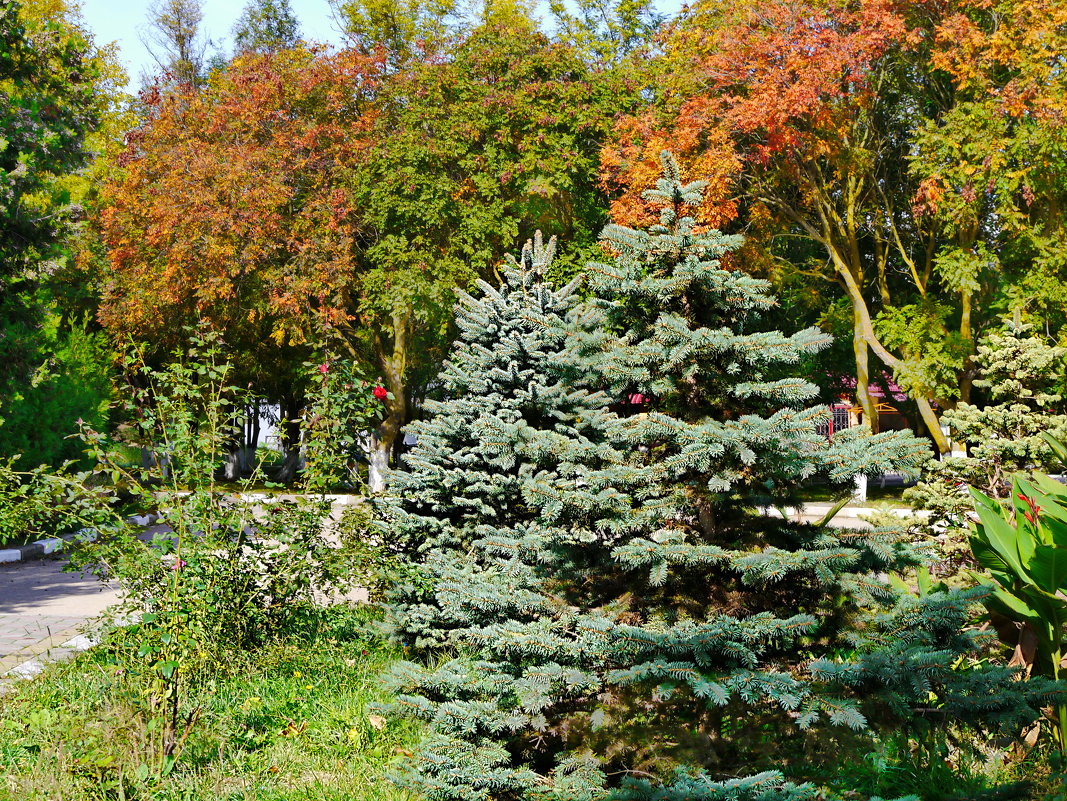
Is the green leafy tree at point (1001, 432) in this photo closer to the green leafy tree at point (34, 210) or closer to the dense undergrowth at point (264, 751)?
the dense undergrowth at point (264, 751)

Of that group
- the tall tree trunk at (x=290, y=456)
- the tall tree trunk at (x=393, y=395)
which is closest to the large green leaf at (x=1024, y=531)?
the tall tree trunk at (x=290, y=456)

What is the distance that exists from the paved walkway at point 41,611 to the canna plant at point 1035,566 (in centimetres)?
572

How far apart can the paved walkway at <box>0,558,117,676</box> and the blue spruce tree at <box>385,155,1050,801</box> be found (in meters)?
3.53

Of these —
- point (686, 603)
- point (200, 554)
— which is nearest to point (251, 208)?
point (200, 554)

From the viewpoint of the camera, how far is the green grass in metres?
4.24

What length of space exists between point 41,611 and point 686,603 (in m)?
8.40

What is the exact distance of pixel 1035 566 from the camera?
4.36 m

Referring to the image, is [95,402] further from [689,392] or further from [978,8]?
[978,8]

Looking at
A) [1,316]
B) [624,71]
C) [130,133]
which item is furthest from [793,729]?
[130,133]

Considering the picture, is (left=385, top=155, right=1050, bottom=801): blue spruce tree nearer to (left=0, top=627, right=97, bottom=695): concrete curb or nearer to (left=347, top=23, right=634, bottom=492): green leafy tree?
(left=0, top=627, right=97, bottom=695): concrete curb

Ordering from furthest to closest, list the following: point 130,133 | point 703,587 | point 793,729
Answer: point 130,133 → point 703,587 → point 793,729

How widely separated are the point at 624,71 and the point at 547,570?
16.2 metres

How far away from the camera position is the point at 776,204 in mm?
17812

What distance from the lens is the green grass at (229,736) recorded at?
13.9 feet
